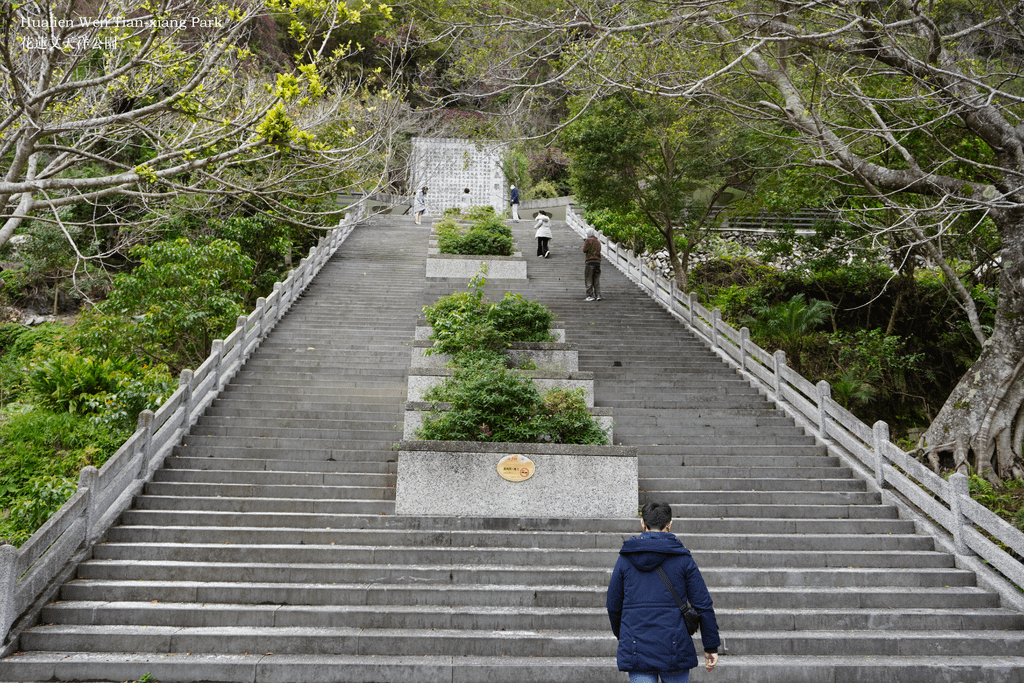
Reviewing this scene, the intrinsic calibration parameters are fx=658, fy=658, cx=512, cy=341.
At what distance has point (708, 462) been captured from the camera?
9.49 meters

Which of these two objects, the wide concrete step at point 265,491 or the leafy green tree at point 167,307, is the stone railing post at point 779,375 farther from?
the leafy green tree at point 167,307

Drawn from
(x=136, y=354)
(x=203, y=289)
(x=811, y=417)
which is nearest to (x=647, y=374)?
(x=811, y=417)

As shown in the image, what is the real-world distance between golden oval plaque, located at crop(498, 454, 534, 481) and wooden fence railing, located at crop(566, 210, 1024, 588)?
4603 millimetres

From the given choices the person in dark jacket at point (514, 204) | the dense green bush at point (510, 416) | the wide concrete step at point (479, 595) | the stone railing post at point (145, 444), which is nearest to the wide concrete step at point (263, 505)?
the stone railing post at point (145, 444)

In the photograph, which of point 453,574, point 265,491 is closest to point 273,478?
point 265,491

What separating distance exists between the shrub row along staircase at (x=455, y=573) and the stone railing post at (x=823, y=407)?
0.87ft

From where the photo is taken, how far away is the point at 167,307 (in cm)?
1271

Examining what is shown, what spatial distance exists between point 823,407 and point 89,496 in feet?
31.9

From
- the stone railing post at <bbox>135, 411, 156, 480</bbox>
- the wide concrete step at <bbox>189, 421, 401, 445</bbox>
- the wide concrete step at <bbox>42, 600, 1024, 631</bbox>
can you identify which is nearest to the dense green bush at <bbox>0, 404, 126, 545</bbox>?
the stone railing post at <bbox>135, 411, 156, 480</bbox>

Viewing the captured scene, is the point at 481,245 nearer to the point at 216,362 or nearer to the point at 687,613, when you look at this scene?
the point at 216,362

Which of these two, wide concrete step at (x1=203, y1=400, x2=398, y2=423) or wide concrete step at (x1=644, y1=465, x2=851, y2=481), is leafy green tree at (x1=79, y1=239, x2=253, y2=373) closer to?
wide concrete step at (x1=203, y1=400, x2=398, y2=423)

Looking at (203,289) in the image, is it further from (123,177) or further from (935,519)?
(935,519)

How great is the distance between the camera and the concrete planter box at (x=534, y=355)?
1066cm

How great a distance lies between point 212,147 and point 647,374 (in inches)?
336
